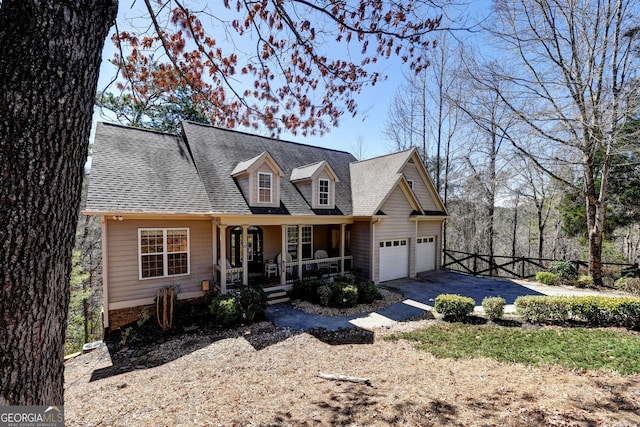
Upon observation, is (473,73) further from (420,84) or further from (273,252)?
(273,252)

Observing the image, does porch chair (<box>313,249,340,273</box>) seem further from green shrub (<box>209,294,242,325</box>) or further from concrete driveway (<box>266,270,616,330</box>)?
green shrub (<box>209,294,242,325</box>)

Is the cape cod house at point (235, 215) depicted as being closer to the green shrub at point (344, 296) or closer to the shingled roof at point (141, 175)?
the shingled roof at point (141, 175)

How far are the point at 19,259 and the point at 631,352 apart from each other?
32.5ft

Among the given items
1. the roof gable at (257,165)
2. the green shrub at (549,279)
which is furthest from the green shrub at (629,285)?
the roof gable at (257,165)

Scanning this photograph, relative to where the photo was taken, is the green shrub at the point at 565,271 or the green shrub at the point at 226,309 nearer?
the green shrub at the point at 226,309

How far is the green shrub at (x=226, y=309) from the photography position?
342 inches

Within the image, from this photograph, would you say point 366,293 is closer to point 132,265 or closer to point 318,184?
point 318,184

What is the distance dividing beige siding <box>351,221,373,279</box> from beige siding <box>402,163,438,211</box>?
15.5ft

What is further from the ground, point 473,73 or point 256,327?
point 473,73

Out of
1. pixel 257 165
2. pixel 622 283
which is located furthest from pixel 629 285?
pixel 257 165

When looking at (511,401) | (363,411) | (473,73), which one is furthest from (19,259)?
(473,73)

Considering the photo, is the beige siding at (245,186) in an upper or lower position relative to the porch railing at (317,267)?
upper

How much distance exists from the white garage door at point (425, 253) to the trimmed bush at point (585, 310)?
23.9 ft

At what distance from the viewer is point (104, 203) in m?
8.59
